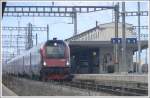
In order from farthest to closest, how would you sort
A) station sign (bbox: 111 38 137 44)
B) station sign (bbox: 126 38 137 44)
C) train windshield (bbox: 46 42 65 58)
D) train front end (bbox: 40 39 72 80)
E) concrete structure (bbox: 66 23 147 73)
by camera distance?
station sign (bbox: 126 38 137 44) < station sign (bbox: 111 38 137 44) < concrete structure (bbox: 66 23 147 73) < train windshield (bbox: 46 42 65 58) < train front end (bbox: 40 39 72 80)

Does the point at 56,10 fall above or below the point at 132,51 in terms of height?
above

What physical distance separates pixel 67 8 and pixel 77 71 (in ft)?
34.8

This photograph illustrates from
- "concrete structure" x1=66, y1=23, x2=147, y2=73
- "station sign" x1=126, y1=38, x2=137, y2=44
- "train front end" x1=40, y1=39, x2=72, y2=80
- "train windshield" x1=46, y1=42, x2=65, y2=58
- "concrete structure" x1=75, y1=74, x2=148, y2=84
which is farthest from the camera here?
"station sign" x1=126, y1=38, x2=137, y2=44

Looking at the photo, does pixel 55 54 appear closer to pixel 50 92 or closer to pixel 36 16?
pixel 50 92

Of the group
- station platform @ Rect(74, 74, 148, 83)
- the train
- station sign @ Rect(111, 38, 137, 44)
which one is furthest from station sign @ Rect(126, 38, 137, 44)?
the train

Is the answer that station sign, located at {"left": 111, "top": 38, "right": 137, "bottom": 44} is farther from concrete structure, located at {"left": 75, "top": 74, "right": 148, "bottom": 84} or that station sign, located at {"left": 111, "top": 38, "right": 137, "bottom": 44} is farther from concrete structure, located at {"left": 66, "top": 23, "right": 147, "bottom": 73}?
concrete structure, located at {"left": 75, "top": 74, "right": 148, "bottom": 84}

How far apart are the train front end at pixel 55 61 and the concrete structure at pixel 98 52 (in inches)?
76.9

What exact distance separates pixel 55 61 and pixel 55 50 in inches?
25.9

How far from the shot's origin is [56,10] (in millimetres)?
30875

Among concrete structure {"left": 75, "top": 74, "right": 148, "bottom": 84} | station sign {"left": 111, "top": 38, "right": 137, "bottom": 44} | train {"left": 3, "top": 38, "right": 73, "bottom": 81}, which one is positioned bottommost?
concrete structure {"left": 75, "top": 74, "right": 148, "bottom": 84}

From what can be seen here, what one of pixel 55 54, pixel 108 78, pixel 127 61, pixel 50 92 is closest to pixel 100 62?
pixel 108 78

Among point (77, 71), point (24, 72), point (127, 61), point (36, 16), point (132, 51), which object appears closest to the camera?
point (77, 71)

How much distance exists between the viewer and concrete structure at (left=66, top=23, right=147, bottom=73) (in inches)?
918

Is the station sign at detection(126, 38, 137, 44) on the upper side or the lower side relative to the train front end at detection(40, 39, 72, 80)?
upper
